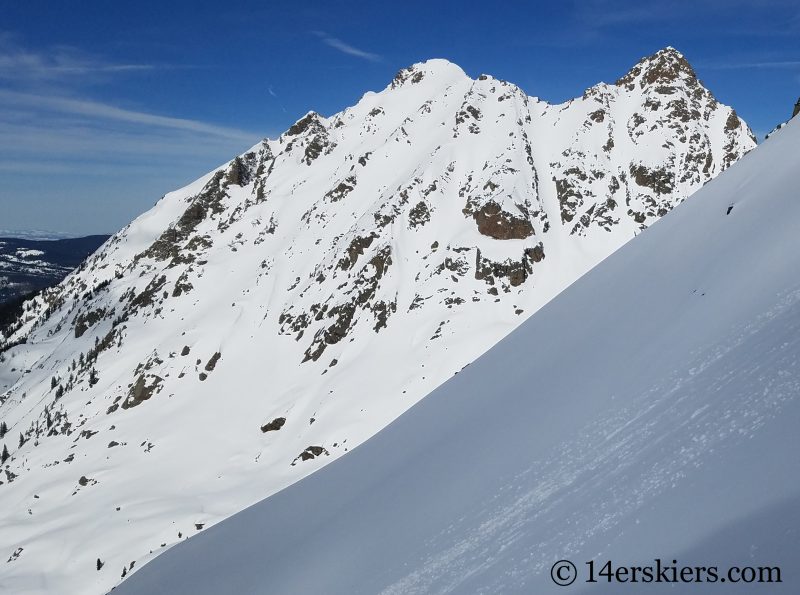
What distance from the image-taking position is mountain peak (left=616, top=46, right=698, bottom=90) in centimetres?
9656

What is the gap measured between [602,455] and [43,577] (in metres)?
64.3

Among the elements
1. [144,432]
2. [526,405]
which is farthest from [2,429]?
[526,405]

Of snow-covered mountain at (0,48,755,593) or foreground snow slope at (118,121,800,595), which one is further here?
snow-covered mountain at (0,48,755,593)

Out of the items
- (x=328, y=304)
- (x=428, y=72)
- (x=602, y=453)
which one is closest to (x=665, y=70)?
(x=428, y=72)

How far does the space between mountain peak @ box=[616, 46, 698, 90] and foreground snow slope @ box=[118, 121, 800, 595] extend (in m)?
101

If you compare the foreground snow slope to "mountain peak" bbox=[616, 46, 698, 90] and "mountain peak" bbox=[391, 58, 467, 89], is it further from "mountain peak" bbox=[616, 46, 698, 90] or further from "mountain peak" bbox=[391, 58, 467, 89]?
"mountain peak" bbox=[391, 58, 467, 89]

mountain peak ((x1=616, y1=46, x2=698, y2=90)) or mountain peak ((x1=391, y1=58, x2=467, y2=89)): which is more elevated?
mountain peak ((x1=391, y1=58, x2=467, y2=89))

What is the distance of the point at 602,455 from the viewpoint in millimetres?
6605

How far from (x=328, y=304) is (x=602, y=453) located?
73839 mm

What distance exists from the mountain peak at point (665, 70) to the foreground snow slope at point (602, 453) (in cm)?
10097

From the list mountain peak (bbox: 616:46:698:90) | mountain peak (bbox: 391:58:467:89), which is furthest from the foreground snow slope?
mountain peak (bbox: 391:58:467:89)

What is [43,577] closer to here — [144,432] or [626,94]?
[144,432]

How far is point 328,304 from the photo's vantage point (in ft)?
259

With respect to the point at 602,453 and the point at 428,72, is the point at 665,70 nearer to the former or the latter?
the point at 428,72
